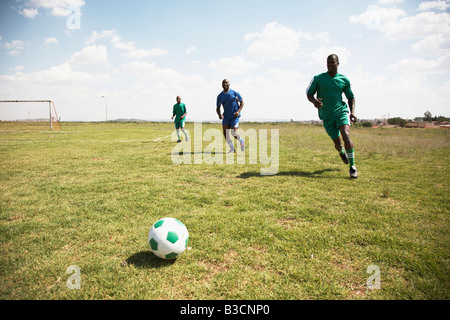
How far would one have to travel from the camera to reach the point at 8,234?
3279mm

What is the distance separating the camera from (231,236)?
3203mm

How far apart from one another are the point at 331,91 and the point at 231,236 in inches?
204

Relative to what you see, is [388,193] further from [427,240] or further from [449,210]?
[427,240]

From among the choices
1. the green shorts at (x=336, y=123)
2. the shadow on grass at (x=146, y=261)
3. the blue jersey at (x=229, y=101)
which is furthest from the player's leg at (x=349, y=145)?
the shadow on grass at (x=146, y=261)

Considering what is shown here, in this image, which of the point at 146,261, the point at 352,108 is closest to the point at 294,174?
the point at 352,108

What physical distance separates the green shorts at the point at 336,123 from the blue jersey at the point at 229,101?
383cm

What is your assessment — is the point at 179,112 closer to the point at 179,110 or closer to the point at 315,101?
the point at 179,110

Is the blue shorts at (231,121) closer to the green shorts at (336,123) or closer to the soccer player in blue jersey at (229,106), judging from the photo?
the soccer player in blue jersey at (229,106)

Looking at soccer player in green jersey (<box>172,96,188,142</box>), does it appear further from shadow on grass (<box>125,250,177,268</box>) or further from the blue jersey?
shadow on grass (<box>125,250,177,268</box>)

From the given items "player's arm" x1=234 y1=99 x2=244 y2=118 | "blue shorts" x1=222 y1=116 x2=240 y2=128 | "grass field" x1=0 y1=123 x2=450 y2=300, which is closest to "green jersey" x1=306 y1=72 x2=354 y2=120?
"grass field" x1=0 y1=123 x2=450 y2=300
